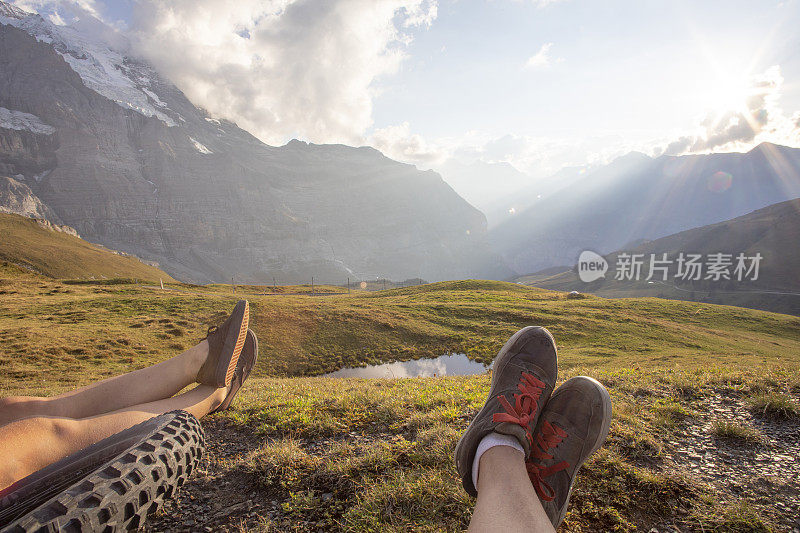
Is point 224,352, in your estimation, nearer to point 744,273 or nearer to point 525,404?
point 525,404

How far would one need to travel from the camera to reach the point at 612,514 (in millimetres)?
2953

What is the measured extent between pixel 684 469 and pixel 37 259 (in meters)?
148

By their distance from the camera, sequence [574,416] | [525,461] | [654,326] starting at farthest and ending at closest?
[654,326] → [574,416] → [525,461]

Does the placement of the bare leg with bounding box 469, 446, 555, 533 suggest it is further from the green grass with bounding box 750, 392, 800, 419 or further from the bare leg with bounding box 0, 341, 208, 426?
the green grass with bounding box 750, 392, 800, 419

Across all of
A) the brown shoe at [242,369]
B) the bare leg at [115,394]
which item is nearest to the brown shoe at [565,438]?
the brown shoe at [242,369]

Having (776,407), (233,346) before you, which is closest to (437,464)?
(233,346)

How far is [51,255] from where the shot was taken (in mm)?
104938

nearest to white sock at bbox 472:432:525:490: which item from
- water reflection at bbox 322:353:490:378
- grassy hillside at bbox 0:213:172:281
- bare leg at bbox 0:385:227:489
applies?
bare leg at bbox 0:385:227:489

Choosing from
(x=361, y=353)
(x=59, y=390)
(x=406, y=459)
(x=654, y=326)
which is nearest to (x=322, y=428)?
(x=406, y=459)

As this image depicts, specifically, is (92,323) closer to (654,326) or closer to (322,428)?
(322,428)

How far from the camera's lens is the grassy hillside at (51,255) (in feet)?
321

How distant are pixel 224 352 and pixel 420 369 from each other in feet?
63.6

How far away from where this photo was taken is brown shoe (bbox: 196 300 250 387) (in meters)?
5.32

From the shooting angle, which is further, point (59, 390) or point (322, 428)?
point (59, 390)
